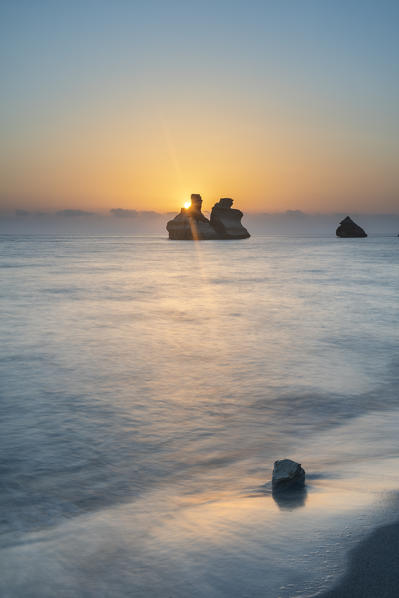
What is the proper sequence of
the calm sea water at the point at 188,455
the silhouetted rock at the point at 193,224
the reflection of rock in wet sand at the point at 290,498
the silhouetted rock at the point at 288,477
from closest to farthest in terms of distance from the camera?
the calm sea water at the point at 188,455
the reflection of rock in wet sand at the point at 290,498
the silhouetted rock at the point at 288,477
the silhouetted rock at the point at 193,224

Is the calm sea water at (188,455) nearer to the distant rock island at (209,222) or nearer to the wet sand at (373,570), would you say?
the wet sand at (373,570)

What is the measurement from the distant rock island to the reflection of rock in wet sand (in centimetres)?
12294

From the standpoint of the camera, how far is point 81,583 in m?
2.58

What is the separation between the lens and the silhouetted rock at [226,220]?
12650 centimetres

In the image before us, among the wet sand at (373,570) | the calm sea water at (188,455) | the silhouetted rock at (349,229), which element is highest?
the silhouetted rock at (349,229)

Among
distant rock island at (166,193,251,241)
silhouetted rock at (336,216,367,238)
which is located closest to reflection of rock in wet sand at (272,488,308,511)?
distant rock island at (166,193,251,241)

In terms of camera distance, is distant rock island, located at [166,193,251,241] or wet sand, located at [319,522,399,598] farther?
distant rock island, located at [166,193,251,241]

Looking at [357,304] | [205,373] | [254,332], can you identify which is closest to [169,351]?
[205,373]

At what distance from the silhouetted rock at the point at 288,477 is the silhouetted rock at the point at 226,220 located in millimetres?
124381

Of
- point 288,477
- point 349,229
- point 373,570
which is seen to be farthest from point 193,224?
point 373,570

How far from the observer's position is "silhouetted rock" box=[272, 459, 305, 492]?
3.68 meters

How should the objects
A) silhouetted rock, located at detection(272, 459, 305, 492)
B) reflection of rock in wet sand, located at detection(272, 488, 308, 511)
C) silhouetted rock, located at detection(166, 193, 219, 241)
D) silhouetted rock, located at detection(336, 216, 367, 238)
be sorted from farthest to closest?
1. silhouetted rock, located at detection(336, 216, 367, 238)
2. silhouetted rock, located at detection(166, 193, 219, 241)
3. silhouetted rock, located at detection(272, 459, 305, 492)
4. reflection of rock in wet sand, located at detection(272, 488, 308, 511)

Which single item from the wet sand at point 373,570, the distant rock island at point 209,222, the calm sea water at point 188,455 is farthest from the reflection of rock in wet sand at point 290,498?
the distant rock island at point 209,222

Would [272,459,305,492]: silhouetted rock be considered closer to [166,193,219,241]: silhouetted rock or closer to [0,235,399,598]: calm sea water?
[0,235,399,598]: calm sea water
